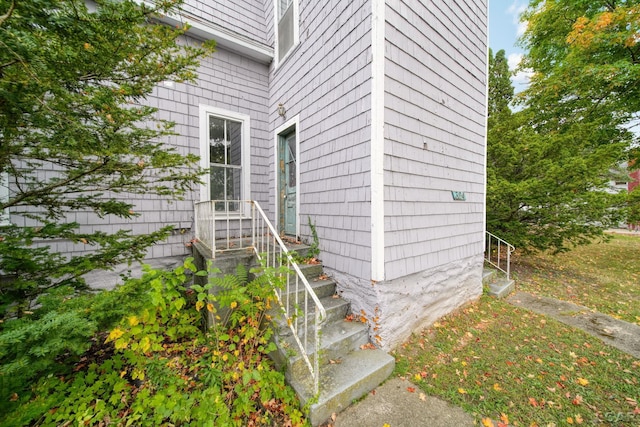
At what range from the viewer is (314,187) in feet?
12.2

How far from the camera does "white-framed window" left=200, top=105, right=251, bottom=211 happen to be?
429 centimetres

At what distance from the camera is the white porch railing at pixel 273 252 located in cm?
210

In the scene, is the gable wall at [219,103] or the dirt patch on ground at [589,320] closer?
the dirt patch on ground at [589,320]

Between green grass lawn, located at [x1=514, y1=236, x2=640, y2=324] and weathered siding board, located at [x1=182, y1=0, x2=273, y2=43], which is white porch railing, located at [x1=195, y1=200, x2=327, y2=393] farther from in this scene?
green grass lawn, located at [x1=514, y1=236, x2=640, y2=324]

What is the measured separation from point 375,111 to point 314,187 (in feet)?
4.79

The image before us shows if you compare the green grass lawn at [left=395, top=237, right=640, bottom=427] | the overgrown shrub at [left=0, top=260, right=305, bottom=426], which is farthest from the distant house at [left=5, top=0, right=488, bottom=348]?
the overgrown shrub at [left=0, top=260, right=305, bottom=426]

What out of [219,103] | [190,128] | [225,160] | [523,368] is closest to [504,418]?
[523,368]

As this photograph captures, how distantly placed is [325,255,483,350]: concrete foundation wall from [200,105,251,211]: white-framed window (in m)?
2.56

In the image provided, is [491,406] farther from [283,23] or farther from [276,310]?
[283,23]

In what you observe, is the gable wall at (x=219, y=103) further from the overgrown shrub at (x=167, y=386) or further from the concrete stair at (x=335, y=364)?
the concrete stair at (x=335, y=364)

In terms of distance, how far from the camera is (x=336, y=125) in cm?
328

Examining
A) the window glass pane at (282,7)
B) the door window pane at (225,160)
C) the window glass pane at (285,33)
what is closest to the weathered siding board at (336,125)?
the window glass pane at (285,33)

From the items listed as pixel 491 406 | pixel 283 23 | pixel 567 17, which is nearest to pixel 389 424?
pixel 491 406

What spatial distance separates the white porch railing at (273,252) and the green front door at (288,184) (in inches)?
20.5
